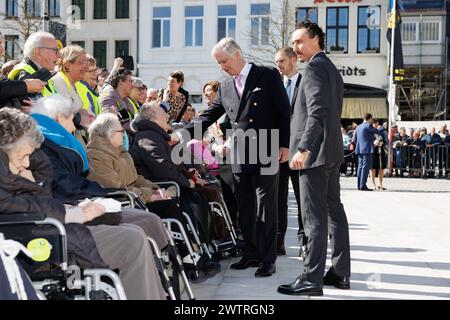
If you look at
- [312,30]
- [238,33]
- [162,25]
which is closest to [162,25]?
[162,25]

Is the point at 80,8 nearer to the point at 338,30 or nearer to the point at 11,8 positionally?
the point at 11,8

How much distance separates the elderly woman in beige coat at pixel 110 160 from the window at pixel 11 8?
33.1 metres

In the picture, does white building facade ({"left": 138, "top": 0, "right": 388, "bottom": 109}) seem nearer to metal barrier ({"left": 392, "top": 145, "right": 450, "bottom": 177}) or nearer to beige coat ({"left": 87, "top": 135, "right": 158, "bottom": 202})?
metal barrier ({"left": 392, "top": 145, "right": 450, "bottom": 177})

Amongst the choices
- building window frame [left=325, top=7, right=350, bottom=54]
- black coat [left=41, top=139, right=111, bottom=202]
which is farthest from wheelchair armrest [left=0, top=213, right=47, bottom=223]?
building window frame [left=325, top=7, right=350, bottom=54]

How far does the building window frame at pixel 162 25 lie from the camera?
116 feet

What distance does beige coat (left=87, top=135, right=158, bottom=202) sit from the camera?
544 cm

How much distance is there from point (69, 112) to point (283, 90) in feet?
7.57

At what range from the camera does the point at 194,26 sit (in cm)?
3516

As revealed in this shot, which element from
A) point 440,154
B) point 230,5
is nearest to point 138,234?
point 440,154

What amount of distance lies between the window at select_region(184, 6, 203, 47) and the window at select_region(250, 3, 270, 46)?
2.86m

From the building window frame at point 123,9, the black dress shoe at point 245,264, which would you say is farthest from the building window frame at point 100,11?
the black dress shoe at point 245,264

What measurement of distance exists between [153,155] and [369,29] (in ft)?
96.6

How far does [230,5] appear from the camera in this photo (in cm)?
3488

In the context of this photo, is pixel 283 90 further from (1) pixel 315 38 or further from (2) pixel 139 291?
(2) pixel 139 291
